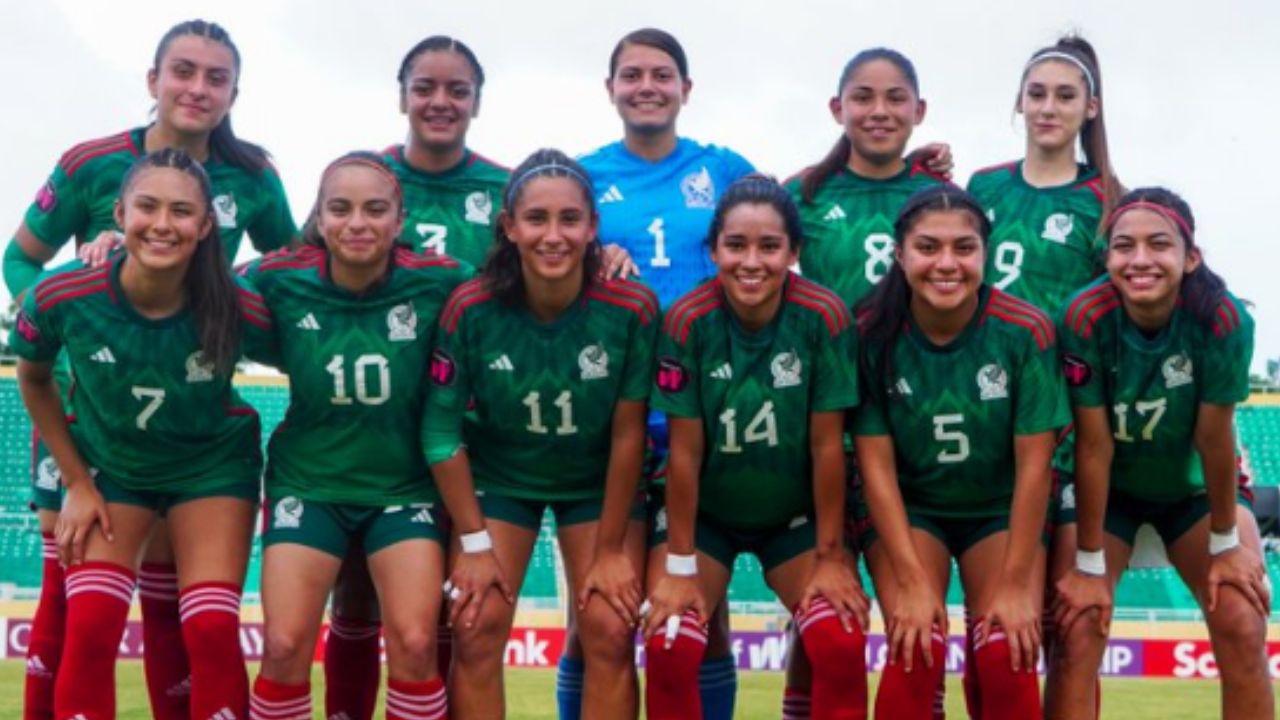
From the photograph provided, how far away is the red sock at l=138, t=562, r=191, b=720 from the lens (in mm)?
4535

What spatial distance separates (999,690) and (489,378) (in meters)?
1.67

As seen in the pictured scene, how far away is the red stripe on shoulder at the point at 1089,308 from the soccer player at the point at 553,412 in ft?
3.92

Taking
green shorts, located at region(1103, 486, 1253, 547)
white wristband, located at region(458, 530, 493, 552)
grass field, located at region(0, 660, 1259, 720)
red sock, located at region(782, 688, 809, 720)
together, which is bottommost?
grass field, located at region(0, 660, 1259, 720)

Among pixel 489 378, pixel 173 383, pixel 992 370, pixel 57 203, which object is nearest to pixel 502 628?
pixel 489 378

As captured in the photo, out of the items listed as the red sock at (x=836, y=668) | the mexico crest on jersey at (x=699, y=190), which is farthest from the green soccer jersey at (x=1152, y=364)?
the mexico crest on jersey at (x=699, y=190)

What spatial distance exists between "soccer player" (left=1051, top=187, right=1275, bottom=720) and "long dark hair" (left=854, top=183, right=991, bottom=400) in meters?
0.42

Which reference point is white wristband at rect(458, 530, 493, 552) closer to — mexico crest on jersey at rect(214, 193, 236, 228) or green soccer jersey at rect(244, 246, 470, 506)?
green soccer jersey at rect(244, 246, 470, 506)

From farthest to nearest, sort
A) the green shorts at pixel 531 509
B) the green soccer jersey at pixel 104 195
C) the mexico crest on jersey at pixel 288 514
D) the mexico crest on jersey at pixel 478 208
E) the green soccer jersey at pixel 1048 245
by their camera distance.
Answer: the mexico crest on jersey at pixel 478 208, the green soccer jersey at pixel 104 195, the green soccer jersey at pixel 1048 245, the green shorts at pixel 531 509, the mexico crest on jersey at pixel 288 514

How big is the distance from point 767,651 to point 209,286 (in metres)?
10.2

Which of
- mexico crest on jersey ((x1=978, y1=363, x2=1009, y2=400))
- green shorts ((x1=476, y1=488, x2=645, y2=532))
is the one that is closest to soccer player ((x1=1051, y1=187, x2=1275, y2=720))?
mexico crest on jersey ((x1=978, y1=363, x2=1009, y2=400))

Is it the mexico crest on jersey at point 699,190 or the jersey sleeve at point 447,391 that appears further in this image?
the mexico crest on jersey at point 699,190

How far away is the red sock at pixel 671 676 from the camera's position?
4.15 meters

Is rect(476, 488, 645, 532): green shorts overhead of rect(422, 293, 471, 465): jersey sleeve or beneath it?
beneath

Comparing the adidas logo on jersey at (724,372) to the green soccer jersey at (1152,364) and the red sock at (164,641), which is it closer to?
the green soccer jersey at (1152,364)
